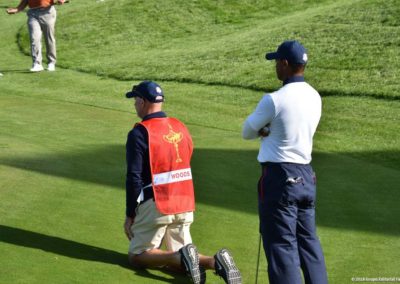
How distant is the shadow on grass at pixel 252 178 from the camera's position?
8.98 meters

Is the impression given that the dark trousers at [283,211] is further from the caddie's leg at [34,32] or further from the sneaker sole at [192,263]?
the caddie's leg at [34,32]

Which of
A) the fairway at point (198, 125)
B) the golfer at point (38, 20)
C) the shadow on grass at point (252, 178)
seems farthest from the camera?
the golfer at point (38, 20)

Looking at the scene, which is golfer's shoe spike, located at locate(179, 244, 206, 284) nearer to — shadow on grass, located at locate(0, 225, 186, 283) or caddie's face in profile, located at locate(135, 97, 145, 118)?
shadow on grass, located at locate(0, 225, 186, 283)

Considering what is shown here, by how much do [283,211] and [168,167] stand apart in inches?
49.9

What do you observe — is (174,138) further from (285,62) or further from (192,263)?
(285,62)

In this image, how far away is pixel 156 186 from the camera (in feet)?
23.2

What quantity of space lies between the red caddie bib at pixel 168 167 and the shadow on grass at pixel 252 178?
74.7 inches

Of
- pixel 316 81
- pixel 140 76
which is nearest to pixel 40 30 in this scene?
pixel 140 76

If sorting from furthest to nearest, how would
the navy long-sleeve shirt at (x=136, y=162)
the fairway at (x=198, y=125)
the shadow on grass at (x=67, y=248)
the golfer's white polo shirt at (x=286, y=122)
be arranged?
the fairway at (x=198, y=125), the shadow on grass at (x=67, y=248), the navy long-sleeve shirt at (x=136, y=162), the golfer's white polo shirt at (x=286, y=122)

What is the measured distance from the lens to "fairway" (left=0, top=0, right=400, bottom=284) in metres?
7.71

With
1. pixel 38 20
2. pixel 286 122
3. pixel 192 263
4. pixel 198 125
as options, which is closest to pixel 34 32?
pixel 38 20

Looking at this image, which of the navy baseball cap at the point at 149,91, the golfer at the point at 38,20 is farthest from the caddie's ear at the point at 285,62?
the golfer at the point at 38,20

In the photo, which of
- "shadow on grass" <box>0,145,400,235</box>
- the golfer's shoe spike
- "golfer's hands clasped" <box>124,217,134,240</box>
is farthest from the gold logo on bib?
"shadow on grass" <box>0,145,400,235</box>

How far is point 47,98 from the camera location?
1558cm
